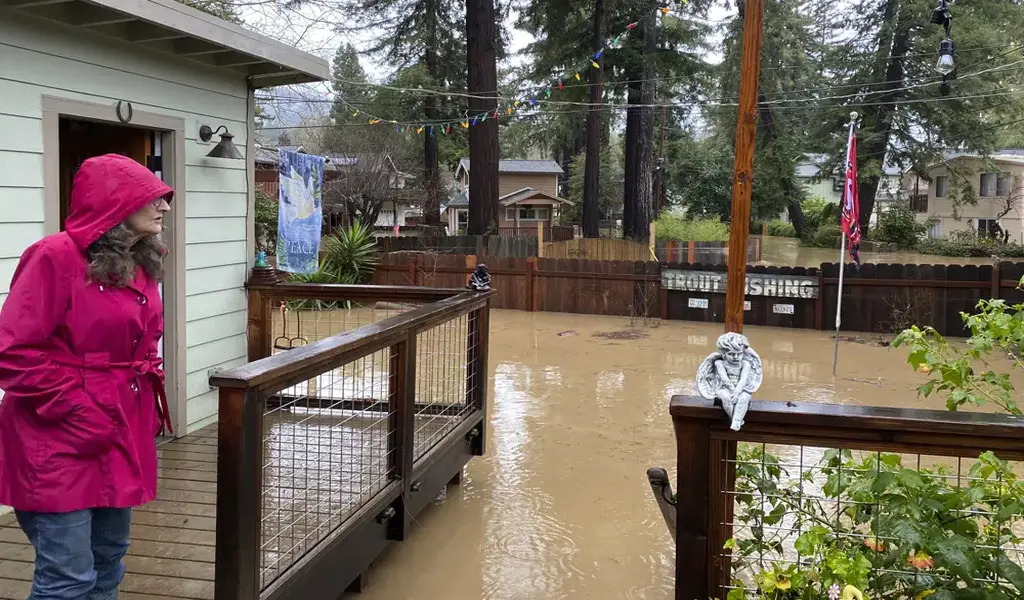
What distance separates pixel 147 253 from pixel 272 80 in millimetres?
3513

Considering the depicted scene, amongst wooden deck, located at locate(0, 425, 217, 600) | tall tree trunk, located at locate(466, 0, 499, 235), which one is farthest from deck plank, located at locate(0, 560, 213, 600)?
tall tree trunk, located at locate(466, 0, 499, 235)

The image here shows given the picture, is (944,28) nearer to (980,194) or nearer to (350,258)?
(350,258)

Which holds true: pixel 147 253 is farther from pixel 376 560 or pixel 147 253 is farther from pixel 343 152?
pixel 343 152

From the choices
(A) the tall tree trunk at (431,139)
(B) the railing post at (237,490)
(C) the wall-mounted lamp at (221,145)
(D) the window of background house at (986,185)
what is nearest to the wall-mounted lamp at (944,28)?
(C) the wall-mounted lamp at (221,145)

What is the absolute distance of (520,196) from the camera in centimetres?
3494

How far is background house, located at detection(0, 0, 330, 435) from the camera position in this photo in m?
3.56

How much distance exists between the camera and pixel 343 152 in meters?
27.8

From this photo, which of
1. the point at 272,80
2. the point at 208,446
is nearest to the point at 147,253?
the point at 208,446

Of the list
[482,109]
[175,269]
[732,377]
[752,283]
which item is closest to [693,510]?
[732,377]

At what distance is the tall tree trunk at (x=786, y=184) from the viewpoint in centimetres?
2832

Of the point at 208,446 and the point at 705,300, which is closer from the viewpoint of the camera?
the point at 208,446

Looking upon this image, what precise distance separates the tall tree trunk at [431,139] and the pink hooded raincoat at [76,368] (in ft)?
69.6

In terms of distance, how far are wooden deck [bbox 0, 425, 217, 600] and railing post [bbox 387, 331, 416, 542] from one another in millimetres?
806

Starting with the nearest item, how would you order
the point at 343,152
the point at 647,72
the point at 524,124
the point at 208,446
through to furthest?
the point at 208,446
the point at 647,72
the point at 343,152
the point at 524,124
